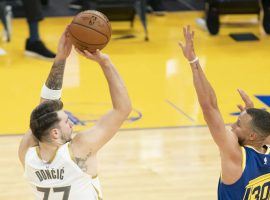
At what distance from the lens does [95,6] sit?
1134 centimetres

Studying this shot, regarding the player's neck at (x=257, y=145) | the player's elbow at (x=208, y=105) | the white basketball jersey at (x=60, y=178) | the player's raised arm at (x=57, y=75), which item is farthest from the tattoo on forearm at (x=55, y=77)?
the player's neck at (x=257, y=145)

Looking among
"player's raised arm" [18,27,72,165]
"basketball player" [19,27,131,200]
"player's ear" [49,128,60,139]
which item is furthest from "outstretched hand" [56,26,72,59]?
"player's ear" [49,128,60,139]

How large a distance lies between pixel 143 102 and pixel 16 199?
2.86 meters

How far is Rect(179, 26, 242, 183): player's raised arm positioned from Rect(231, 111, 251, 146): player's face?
69mm

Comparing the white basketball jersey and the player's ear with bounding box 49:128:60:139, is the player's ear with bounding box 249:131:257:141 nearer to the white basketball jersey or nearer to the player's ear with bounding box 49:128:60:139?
the white basketball jersey

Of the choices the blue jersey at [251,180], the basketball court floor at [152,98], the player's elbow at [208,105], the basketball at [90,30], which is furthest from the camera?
the basketball court floor at [152,98]

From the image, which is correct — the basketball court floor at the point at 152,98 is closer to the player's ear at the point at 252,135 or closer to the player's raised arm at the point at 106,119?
the player's ear at the point at 252,135

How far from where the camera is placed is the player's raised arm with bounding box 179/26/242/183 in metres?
4.34

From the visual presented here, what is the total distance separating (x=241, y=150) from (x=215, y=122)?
27 centimetres

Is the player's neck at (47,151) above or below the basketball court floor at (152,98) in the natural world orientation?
above

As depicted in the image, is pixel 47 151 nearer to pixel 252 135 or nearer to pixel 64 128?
pixel 64 128

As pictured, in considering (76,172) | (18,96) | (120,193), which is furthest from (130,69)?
(76,172)

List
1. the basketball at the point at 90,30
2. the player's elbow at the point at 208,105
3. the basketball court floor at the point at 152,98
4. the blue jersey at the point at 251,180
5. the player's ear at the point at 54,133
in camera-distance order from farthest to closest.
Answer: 1. the basketball court floor at the point at 152,98
2. the basketball at the point at 90,30
3. the blue jersey at the point at 251,180
4. the player's elbow at the point at 208,105
5. the player's ear at the point at 54,133

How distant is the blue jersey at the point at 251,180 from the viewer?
177 inches
